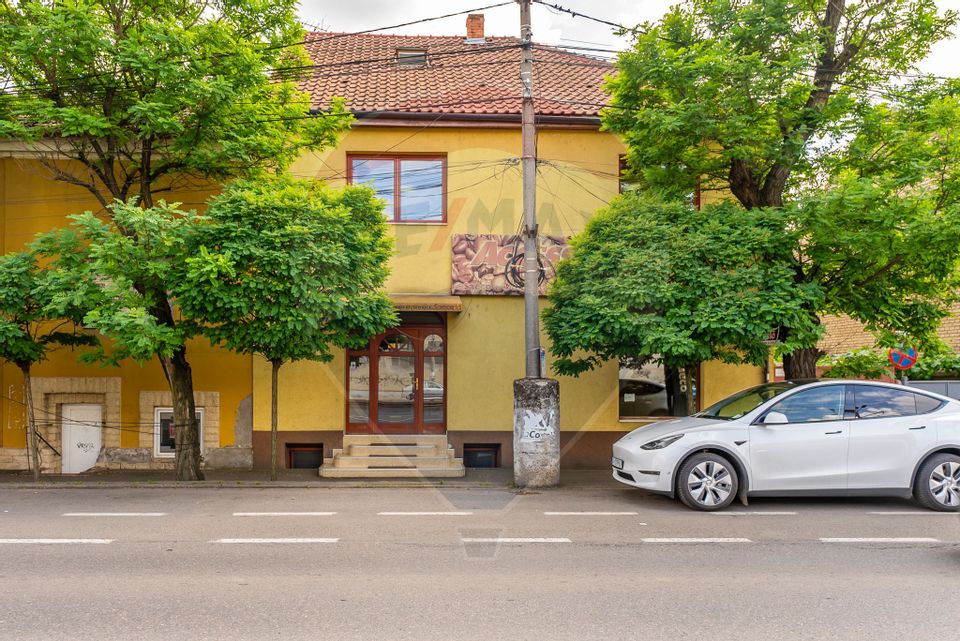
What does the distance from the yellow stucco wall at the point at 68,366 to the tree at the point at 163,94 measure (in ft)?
5.79

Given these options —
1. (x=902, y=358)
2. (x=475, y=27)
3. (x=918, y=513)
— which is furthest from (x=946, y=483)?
(x=475, y=27)

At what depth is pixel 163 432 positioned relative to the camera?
42.5ft

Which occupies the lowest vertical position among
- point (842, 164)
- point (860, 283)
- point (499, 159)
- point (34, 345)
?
point (34, 345)

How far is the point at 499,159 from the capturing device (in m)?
13.4

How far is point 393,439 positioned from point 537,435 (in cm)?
354

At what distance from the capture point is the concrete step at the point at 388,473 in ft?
37.6

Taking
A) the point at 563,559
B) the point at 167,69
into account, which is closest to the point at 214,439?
the point at 167,69

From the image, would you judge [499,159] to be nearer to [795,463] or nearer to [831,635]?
[795,463]

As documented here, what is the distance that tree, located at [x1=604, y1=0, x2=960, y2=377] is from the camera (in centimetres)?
927

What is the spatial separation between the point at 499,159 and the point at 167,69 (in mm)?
6208

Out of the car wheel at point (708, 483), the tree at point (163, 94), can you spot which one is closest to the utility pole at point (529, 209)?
the car wheel at point (708, 483)

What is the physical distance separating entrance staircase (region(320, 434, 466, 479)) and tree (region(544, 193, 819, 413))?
128 inches

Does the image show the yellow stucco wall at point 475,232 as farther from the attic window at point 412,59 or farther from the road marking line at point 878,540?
the road marking line at point 878,540

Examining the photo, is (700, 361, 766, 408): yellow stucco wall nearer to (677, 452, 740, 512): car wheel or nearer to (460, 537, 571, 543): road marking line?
(677, 452, 740, 512): car wheel
